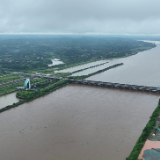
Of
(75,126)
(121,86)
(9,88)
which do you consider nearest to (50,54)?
(9,88)

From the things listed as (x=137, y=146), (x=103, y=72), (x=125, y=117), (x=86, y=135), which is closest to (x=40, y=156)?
(x=86, y=135)

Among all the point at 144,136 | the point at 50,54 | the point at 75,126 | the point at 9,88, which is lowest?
the point at 75,126

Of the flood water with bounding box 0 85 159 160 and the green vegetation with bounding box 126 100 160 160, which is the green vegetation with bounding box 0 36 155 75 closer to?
the flood water with bounding box 0 85 159 160

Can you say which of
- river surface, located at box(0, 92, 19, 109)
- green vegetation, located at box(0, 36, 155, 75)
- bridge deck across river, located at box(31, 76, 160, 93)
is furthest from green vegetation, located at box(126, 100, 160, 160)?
green vegetation, located at box(0, 36, 155, 75)

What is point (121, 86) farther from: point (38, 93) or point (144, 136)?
point (144, 136)

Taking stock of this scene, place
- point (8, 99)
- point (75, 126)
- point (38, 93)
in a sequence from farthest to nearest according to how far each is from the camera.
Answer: point (38, 93) → point (8, 99) → point (75, 126)
